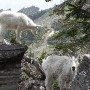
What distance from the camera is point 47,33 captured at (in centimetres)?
1566

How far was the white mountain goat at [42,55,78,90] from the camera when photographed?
44.5 ft

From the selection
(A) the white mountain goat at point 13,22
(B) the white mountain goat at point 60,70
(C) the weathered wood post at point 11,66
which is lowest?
(B) the white mountain goat at point 60,70

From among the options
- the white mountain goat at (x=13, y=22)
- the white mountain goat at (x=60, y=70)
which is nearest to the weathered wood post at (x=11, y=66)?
the white mountain goat at (x=13, y=22)

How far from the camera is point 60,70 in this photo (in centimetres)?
1388

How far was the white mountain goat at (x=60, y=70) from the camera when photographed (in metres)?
13.6

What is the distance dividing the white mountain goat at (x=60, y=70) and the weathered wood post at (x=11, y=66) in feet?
12.9

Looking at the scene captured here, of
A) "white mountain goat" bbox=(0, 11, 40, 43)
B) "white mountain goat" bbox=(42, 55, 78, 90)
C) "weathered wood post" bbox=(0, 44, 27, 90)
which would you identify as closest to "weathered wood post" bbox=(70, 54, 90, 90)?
"weathered wood post" bbox=(0, 44, 27, 90)

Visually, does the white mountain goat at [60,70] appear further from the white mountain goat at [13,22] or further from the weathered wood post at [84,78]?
the weathered wood post at [84,78]

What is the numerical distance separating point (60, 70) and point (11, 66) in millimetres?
4376

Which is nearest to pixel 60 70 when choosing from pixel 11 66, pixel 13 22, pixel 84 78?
pixel 13 22

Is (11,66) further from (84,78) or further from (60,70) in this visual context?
(60,70)

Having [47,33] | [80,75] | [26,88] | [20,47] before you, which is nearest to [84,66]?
[80,75]

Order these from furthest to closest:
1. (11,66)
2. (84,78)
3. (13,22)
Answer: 1. (13,22)
2. (11,66)
3. (84,78)

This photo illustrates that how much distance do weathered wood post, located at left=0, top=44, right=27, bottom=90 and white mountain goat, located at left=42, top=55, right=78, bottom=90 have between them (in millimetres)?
3927
